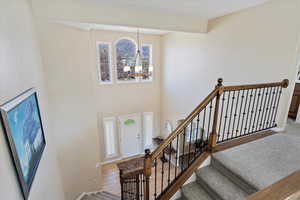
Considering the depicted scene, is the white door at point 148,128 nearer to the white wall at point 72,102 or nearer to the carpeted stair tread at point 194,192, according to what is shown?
the white wall at point 72,102

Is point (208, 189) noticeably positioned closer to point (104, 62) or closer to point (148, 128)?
point (148, 128)

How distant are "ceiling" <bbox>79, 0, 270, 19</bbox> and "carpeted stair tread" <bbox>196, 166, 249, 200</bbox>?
122 inches

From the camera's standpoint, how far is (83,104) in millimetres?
3660

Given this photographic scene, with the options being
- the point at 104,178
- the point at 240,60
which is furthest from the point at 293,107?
the point at 104,178

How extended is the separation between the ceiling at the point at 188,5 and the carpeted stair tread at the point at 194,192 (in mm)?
3288

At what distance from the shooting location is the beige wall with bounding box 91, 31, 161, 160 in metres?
5.80

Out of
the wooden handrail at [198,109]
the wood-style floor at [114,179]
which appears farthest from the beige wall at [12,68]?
the wood-style floor at [114,179]

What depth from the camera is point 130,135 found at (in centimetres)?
678

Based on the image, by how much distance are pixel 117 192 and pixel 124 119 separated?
2.78m

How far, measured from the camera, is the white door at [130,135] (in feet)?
21.5

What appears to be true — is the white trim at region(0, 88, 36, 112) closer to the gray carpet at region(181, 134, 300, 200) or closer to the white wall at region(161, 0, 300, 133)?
the gray carpet at region(181, 134, 300, 200)

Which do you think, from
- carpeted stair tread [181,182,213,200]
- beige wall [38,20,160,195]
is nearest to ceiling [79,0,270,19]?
beige wall [38,20,160,195]

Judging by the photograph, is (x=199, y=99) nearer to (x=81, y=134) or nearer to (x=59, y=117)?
(x=81, y=134)

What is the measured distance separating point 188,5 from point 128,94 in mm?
4216
